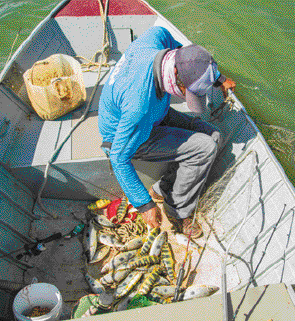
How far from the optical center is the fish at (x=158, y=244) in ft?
12.2

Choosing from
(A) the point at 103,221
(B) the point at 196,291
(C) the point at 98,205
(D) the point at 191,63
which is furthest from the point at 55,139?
(B) the point at 196,291

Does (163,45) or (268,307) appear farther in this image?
(163,45)

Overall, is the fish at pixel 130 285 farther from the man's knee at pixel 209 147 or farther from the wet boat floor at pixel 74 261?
the man's knee at pixel 209 147

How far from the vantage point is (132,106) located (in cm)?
267

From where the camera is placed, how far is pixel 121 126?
276 cm

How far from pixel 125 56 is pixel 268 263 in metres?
2.73

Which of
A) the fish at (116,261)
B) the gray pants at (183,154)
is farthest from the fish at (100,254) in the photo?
the gray pants at (183,154)

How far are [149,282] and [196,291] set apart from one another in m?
0.55

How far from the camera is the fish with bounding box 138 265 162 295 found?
3.29 meters

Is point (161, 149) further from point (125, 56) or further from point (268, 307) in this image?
point (268, 307)

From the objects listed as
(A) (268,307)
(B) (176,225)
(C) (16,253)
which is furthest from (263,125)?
(C) (16,253)

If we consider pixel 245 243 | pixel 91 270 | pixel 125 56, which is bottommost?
pixel 91 270

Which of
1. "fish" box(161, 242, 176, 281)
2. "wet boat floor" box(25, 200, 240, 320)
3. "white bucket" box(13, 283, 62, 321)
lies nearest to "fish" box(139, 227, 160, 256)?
"fish" box(161, 242, 176, 281)

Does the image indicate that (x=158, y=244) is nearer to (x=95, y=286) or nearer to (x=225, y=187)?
(x=95, y=286)
